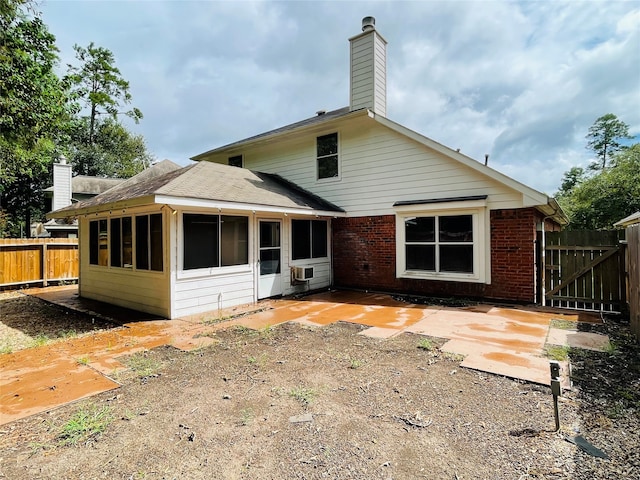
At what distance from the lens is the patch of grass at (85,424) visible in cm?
272

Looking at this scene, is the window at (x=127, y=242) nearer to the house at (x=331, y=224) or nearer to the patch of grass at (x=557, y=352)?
the house at (x=331, y=224)

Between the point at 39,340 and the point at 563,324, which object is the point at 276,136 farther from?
the point at 563,324

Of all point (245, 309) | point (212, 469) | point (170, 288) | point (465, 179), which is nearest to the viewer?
point (212, 469)

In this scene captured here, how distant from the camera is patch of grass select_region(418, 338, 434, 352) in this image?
485 cm

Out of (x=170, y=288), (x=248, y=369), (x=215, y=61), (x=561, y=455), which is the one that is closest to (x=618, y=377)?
(x=561, y=455)

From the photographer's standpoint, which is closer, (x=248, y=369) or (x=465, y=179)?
(x=248, y=369)

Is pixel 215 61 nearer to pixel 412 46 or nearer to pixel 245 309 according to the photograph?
pixel 412 46

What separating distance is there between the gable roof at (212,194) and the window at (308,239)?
2.26 ft

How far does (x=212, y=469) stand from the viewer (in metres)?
2.32

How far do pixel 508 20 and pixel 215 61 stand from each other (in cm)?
941

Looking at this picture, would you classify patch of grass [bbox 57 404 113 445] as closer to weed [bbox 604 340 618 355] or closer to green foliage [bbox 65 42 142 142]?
weed [bbox 604 340 618 355]

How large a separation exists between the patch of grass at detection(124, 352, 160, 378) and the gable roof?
278cm

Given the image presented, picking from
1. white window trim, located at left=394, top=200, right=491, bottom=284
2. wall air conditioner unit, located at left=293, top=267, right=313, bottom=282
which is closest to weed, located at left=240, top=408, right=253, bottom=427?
wall air conditioner unit, located at left=293, top=267, right=313, bottom=282

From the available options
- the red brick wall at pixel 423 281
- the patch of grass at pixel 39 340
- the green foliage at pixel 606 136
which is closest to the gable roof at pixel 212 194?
the red brick wall at pixel 423 281
